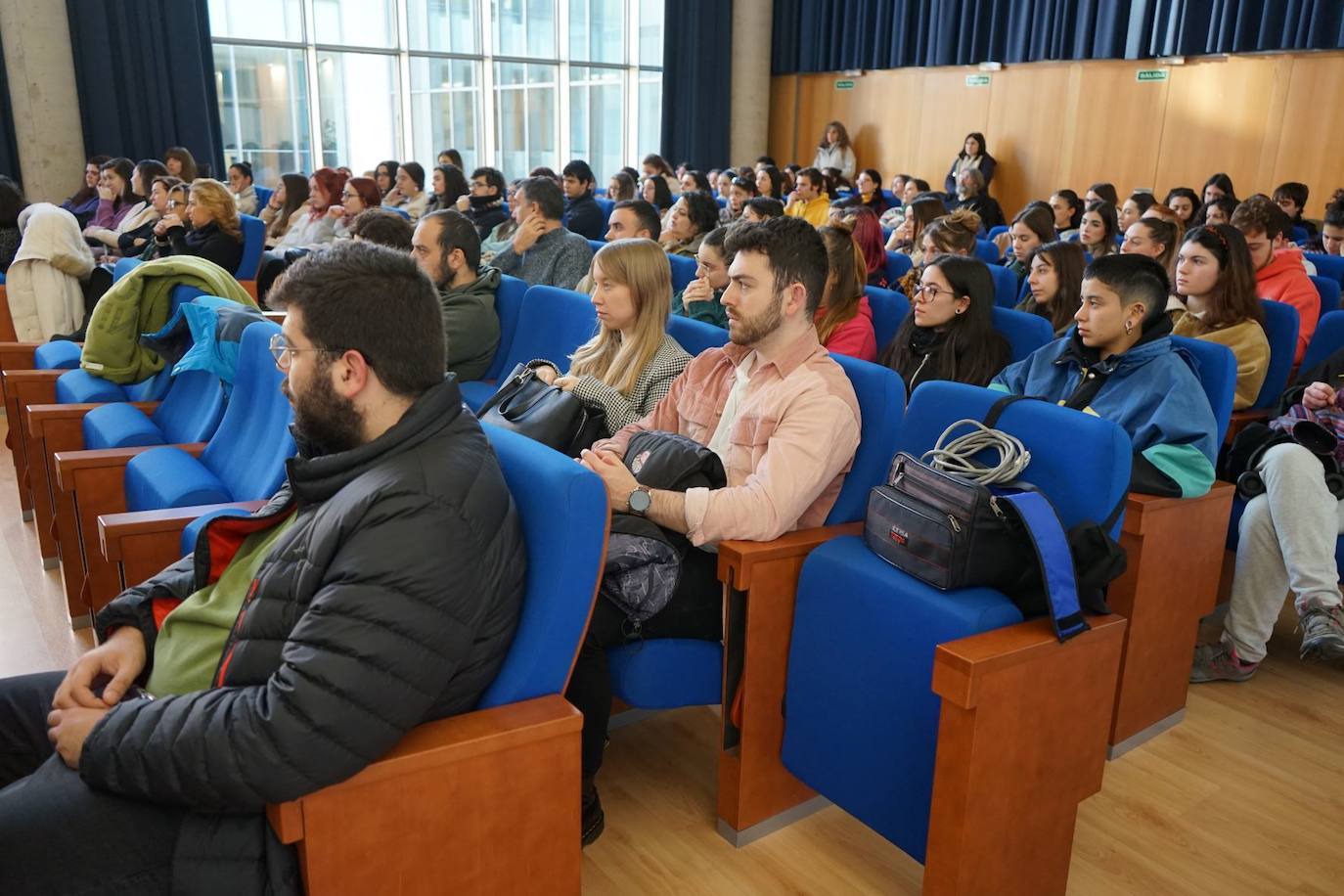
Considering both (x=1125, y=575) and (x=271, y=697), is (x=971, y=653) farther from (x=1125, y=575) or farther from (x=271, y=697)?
(x=271, y=697)

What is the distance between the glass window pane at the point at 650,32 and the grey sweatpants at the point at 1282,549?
35.7ft

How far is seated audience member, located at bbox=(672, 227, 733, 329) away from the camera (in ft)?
10.9

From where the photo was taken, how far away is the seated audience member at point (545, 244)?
175 inches

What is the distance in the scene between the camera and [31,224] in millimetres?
4441

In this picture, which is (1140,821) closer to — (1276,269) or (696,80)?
(1276,269)

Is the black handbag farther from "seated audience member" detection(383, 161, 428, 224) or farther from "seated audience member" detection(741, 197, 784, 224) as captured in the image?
"seated audience member" detection(383, 161, 428, 224)

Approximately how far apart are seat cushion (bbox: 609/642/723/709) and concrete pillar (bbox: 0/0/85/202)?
9.04 m

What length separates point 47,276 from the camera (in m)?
4.52

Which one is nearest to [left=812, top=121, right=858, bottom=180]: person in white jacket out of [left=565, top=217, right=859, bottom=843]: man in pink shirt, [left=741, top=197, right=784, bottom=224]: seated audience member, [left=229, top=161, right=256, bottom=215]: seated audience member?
[left=229, top=161, right=256, bottom=215]: seated audience member

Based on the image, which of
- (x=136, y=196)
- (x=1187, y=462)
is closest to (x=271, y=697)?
(x=1187, y=462)

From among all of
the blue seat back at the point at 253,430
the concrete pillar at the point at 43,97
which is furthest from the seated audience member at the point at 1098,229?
the concrete pillar at the point at 43,97

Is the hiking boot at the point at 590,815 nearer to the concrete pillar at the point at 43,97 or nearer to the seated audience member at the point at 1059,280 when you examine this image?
the seated audience member at the point at 1059,280

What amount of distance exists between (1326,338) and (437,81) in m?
9.95

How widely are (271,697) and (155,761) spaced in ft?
0.55
